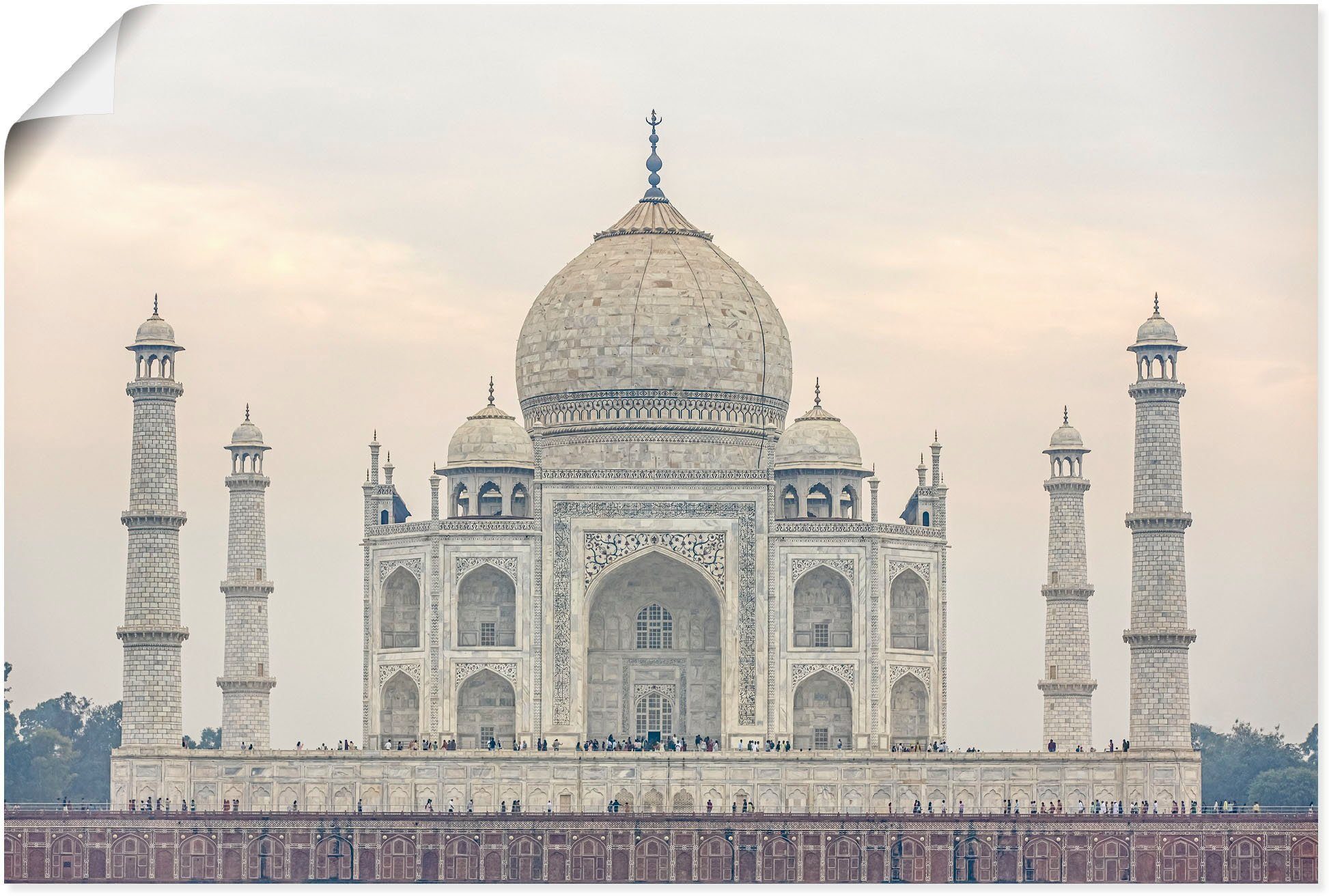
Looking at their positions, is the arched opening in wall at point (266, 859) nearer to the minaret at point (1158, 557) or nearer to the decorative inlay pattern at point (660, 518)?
the decorative inlay pattern at point (660, 518)

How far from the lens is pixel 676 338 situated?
1507 inches

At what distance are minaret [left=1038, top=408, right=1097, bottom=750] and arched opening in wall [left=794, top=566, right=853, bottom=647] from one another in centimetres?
280

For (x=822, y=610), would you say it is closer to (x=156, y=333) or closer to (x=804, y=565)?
(x=804, y=565)

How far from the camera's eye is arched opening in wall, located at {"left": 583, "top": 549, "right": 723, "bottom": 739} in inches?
1447

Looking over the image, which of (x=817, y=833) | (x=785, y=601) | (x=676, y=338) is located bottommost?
(x=817, y=833)

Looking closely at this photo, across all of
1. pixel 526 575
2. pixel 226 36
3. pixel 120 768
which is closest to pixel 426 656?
pixel 526 575

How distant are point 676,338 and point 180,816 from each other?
9.17 m

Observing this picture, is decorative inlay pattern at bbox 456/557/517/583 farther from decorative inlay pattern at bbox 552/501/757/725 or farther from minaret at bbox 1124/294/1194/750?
minaret at bbox 1124/294/1194/750

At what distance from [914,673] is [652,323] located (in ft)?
16.0

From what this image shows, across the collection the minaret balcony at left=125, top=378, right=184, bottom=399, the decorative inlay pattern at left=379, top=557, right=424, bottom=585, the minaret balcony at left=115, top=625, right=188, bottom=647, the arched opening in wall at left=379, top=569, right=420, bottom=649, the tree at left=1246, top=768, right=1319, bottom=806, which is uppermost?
the minaret balcony at left=125, top=378, right=184, bottom=399

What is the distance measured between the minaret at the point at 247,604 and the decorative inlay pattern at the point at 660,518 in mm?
3746

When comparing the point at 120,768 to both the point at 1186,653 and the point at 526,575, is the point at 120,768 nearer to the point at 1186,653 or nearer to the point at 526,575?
the point at 526,575

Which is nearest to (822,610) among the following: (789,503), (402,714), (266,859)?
(789,503)

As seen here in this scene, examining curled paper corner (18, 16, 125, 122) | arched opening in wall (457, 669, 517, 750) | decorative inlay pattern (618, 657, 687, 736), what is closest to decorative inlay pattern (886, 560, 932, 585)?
decorative inlay pattern (618, 657, 687, 736)
